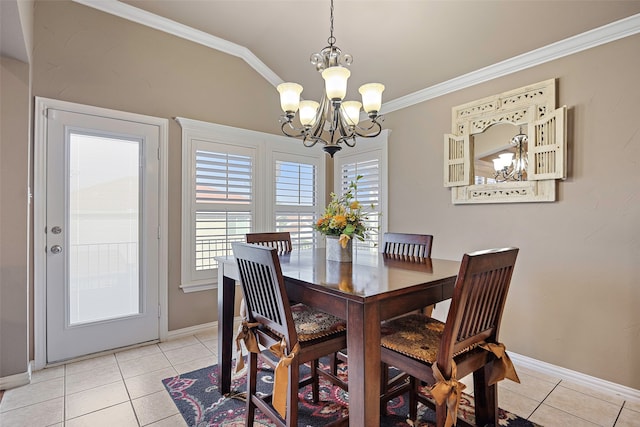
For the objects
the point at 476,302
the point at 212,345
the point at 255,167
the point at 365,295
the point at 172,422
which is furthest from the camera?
the point at 255,167

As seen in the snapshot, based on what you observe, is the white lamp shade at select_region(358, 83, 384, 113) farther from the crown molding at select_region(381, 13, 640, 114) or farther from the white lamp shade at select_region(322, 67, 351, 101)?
the crown molding at select_region(381, 13, 640, 114)

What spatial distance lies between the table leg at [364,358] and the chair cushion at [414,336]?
22cm

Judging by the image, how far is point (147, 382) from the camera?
94.0 inches

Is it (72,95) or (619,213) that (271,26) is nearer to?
(72,95)

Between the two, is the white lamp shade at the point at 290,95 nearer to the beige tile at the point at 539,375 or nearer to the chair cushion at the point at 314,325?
the chair cushion at the point at 314,325

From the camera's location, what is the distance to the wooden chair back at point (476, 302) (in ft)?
4.41

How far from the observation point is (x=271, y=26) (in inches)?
124

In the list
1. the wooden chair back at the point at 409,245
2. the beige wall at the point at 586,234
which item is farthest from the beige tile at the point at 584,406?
the wooden chair back at the point at 409,245

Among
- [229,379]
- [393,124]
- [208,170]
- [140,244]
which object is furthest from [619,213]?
[140,244]

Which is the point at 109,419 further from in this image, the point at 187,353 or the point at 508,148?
the point at 508,148

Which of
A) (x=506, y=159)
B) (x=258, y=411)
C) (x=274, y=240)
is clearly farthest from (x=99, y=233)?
(x=506, y=159)

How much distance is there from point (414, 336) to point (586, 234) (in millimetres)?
1673

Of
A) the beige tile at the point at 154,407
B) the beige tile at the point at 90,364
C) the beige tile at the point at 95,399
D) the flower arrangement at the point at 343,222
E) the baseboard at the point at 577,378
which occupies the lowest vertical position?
the beige tile at the point at 90,364

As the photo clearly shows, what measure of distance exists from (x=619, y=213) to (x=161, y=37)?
13.2ft
